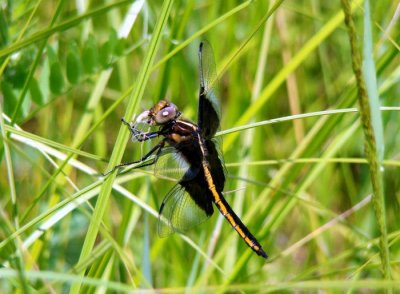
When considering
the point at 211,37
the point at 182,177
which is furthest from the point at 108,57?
the point at 211,37

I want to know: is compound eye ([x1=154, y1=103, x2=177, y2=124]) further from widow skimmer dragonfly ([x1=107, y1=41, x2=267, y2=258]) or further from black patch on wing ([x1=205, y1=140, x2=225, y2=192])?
black patch on wing ([x1=205, y1=140, x2=225, y2=192])

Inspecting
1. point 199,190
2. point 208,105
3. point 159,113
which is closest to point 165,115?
point 159,113

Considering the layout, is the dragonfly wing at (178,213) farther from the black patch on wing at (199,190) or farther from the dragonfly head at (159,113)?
the dragonfly head at (159,113)

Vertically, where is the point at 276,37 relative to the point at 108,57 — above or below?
below

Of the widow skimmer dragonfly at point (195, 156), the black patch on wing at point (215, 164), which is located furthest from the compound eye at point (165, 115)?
the black patch on wing at point (215, 164)

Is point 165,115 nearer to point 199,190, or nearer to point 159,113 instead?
point 159,113

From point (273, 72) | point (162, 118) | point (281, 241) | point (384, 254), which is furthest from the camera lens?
point (273, 72)

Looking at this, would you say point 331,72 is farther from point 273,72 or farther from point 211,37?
point 211,37
